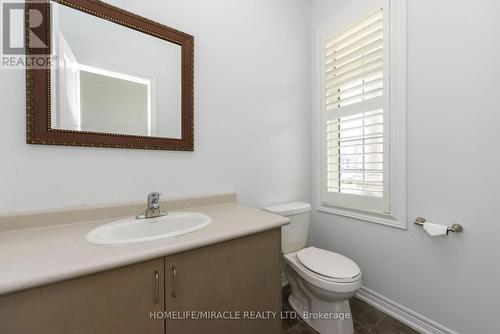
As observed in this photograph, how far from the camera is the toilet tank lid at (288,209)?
1.55 metres

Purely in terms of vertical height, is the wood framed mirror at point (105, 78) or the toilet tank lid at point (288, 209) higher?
the wood framed mirror at point (105, 78)

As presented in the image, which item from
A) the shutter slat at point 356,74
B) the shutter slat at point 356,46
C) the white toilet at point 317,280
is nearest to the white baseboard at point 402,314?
the white toilet at point 317,280

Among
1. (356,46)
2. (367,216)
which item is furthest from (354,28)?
(367,216)

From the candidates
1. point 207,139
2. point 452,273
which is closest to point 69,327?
point 207,139

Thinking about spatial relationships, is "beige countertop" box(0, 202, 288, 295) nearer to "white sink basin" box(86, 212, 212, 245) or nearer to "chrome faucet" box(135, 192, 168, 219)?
"white sink basin" box(86, 212, 212, 245)

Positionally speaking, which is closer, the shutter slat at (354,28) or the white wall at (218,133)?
the white wall at (218,133)

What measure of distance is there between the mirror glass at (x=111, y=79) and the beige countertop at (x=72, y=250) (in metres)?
0.49

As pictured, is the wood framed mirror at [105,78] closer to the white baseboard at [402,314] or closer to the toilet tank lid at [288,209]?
the toilet tank lid at [288,209]

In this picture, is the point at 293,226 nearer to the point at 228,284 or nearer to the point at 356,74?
the point at 228,284

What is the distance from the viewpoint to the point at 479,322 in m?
1.11

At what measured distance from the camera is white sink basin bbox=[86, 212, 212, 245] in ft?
2.80

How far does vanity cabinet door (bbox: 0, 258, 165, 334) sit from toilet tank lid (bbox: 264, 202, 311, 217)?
0.96 meters

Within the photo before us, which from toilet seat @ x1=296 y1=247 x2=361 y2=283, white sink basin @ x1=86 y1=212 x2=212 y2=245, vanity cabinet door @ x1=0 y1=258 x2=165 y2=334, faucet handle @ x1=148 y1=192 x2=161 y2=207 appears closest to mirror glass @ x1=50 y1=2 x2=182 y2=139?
faucet handle @ x1=148 y1=192 x2=161 y2=207

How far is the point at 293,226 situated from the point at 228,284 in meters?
0.80
